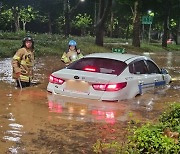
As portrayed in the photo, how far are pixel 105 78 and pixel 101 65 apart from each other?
0.92 meters

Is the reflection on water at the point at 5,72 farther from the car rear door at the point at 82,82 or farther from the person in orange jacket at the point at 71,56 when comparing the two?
the car rear door at the point at 82,82

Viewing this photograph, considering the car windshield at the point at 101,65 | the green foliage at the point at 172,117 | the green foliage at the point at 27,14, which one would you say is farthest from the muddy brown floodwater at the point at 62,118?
the green foliage at the point at 27,14

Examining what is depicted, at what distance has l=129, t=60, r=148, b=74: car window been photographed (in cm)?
929

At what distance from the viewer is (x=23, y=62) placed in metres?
10.2

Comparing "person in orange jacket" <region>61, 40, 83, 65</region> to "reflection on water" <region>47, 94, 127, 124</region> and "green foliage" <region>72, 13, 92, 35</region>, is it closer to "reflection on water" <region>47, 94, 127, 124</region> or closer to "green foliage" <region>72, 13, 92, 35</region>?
"reflection on water" <region>47, 94, 127, 124</region>

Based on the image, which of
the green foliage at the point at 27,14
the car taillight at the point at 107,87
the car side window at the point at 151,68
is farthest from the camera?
the green foliage at the point at 27,14

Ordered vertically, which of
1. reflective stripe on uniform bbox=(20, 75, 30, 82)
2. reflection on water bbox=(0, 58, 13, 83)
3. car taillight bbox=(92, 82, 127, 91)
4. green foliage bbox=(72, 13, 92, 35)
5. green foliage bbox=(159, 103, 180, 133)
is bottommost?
reflection on water bbox=(0, 58, 13, 83)

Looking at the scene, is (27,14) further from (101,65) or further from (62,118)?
(62,118)

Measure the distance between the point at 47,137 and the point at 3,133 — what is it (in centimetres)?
68

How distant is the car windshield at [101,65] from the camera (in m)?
8.91

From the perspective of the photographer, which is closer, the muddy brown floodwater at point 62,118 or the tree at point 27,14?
the muddy brown floodwater at point 62,118

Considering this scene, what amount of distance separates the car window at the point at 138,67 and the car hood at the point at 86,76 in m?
0.90

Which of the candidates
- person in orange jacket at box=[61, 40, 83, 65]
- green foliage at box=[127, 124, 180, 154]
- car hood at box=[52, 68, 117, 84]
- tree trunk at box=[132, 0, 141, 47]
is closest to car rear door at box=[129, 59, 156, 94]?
car hood at box=[52, 68, 117, 84]

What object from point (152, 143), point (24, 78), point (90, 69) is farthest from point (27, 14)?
point (152, 143)
